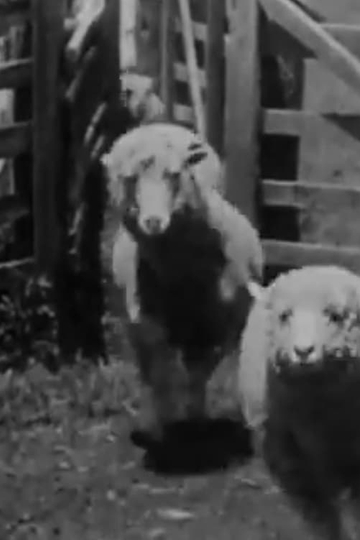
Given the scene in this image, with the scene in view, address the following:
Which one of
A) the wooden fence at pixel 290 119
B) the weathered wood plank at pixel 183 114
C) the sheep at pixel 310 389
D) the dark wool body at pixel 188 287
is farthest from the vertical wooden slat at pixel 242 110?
the sheep at pixel 310 389

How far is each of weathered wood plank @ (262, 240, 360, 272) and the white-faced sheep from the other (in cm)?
160

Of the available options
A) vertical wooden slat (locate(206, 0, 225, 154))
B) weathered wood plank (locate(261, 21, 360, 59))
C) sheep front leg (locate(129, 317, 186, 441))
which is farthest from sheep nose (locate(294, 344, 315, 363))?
vertical wooden slat (locate(206, 0, 225, 154))

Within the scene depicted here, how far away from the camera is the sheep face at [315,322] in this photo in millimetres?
4812

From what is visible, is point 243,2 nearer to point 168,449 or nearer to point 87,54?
point 87,54

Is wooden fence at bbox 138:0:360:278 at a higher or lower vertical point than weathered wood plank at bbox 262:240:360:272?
higher

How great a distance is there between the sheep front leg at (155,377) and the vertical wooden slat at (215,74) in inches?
85.5

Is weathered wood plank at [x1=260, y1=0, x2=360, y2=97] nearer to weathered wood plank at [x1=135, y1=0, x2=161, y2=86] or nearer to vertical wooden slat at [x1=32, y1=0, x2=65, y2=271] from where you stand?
vertical wooden slat at [x1=32, y1=0, x2=65, y2=271]

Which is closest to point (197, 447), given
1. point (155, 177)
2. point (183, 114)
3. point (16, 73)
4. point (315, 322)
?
point (155, 177)

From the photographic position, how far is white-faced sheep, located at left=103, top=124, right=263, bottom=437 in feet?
19.7

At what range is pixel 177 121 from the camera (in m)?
10.1

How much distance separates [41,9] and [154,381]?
223 cm

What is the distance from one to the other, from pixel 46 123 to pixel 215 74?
44.3 inches

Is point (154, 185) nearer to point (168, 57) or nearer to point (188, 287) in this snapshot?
point (188, 287)

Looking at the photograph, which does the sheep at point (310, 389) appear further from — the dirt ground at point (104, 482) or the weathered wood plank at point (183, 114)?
the weathered wood plank at point (183, 114)
